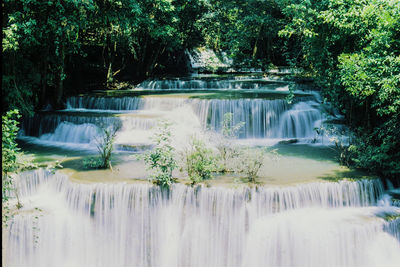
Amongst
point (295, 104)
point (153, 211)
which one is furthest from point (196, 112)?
point (153, 211)

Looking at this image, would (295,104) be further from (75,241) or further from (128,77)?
(128,77)

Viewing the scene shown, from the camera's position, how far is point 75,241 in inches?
314

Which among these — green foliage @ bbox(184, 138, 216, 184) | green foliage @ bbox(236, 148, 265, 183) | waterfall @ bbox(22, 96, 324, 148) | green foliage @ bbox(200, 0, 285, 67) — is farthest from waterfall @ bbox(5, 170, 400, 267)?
green foliage @ bbox(200, 0, 285, 67)

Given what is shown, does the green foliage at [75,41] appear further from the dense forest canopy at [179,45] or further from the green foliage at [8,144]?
the green foliage at [8,144]

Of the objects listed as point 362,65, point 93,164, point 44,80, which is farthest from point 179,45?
point 362,65

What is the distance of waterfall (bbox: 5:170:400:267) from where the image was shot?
7.22 metres

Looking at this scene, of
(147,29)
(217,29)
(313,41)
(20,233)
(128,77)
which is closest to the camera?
(20,233)

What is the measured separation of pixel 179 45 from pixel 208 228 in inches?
633

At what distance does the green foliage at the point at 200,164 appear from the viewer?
25.8 feet

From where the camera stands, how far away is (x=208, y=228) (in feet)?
24.9

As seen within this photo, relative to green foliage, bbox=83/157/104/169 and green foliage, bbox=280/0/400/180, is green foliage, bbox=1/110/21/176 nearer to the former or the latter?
green foliage, bbox=83/157/104/169

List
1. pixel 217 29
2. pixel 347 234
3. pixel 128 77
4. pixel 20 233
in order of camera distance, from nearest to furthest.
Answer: pixel 347 234 → pixel 20 233 → pixel 128 77 → pixel 217 29

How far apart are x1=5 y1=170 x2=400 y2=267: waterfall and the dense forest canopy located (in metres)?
1.78

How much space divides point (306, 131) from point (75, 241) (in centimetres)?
757
